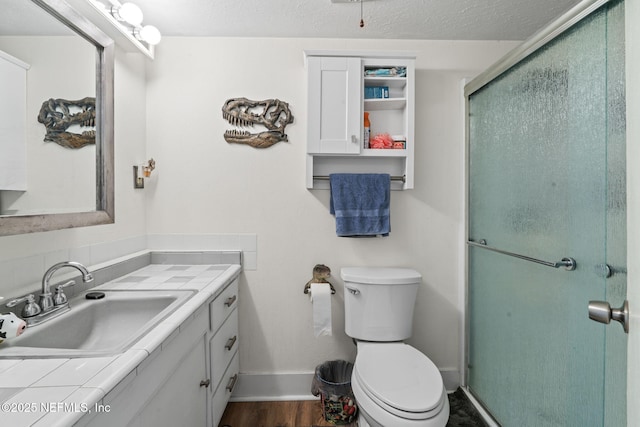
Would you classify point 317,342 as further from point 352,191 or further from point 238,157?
point 238,157

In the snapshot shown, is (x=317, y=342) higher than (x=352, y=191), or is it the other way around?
(x=352, y=191)

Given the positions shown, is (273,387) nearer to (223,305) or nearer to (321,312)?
(321,312)

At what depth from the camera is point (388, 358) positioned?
1513 mm

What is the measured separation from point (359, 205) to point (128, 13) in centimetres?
144

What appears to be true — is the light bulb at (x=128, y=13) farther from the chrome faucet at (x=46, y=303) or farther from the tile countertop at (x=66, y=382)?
the tile countertop at (x=66, y=382)

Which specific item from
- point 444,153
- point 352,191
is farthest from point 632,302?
point 444,153

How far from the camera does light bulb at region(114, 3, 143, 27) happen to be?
1445mm

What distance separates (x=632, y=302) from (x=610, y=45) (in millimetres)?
779

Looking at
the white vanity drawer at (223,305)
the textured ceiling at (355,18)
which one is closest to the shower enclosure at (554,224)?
the textured ceiling at (355,18)

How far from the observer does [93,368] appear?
2.37 feet

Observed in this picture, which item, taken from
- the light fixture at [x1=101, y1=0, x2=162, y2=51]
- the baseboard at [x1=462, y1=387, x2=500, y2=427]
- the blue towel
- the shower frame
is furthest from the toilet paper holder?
the light fixture at [x1=101, y1=0, x2=162, y2=51]

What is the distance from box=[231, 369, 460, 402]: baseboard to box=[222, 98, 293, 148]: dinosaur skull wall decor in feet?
4.55

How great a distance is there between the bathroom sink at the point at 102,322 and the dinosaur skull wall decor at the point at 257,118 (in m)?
0.96

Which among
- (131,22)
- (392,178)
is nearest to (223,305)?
(392,178)
